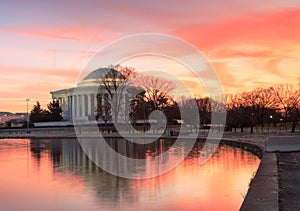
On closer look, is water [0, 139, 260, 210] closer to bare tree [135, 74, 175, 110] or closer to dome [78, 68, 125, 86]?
bare tree [135, 74, 175, 110]

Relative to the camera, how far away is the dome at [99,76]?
256ft

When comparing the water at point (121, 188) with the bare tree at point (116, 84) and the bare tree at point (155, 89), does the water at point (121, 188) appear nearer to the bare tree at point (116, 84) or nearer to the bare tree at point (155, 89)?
the bare tree at point (116, 84)

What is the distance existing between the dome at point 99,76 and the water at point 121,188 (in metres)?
54.5

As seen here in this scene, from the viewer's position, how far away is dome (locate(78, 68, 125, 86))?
256 ft

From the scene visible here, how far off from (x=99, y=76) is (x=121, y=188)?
81.8 m

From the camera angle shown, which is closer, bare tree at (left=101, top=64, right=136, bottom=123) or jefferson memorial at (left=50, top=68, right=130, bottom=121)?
bare tree at (left=101, top=64, right=136, bottom=123)

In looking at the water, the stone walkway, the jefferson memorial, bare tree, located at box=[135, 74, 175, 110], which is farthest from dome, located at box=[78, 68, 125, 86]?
the stone walkway

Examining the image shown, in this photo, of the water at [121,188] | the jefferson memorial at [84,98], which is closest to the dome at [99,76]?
the jefferson memorial at [84,98]

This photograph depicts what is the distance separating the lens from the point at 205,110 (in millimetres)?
86000

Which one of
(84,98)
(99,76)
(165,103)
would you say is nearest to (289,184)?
(165,103)

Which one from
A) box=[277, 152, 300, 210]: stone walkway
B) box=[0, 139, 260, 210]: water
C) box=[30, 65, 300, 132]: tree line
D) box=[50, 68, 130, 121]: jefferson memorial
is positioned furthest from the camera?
box=[50, 68, 130, 121]: jefferson memorial

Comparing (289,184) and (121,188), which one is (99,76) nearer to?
(121,188)

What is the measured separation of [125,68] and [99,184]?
205ft

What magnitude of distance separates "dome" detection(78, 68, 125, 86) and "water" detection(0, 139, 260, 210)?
179 feet
